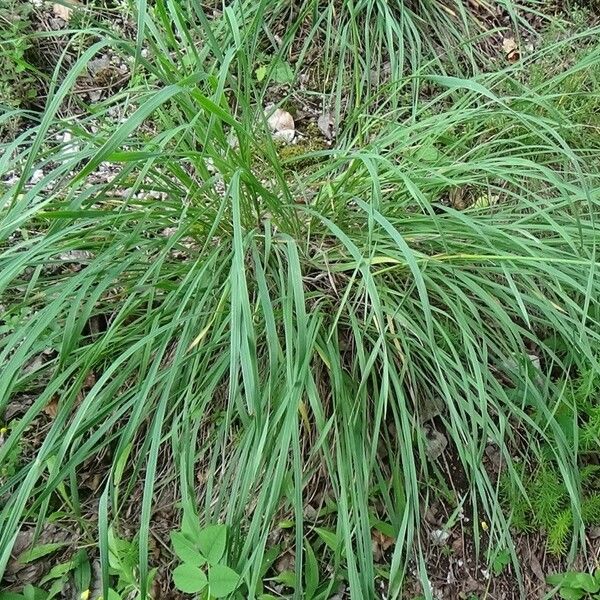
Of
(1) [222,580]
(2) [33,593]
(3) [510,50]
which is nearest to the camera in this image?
(1) [222,580]

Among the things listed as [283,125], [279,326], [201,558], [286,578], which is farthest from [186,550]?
[283,125]

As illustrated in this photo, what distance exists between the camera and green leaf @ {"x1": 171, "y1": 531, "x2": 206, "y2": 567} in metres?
1.18

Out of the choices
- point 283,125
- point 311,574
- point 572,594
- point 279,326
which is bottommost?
point 572,594

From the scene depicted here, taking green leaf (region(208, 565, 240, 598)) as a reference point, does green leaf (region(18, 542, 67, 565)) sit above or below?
below

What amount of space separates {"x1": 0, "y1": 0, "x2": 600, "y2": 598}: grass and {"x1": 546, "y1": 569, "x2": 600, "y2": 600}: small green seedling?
3.2 inches

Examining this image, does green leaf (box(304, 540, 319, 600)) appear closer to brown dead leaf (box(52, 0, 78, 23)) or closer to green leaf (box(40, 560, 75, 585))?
green leaf (box(40, 560, 75, 585))

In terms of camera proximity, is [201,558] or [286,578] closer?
[201,558]

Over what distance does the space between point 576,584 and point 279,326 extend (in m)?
0.84

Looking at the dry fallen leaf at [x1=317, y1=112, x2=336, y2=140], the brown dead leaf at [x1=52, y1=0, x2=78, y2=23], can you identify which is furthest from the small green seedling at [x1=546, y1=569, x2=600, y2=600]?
the brown dead leaf at [x1=52, y1=0, x2=78, y2=23]

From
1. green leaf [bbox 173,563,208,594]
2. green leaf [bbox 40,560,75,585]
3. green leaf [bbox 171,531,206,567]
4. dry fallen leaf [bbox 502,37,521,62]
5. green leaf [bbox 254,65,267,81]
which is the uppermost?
green leaf [bbox 254,65,267,81]

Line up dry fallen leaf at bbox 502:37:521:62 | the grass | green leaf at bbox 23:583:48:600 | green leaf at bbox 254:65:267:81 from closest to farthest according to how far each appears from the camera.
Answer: the grass
green leaf at bbox 23:583:48:600
green leaf at bbox 254:65:267:81
dry fallen leaf at bbox 502:37:521:62

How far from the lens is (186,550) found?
119 cm

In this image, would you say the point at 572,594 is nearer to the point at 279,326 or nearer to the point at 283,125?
the point at 279,326

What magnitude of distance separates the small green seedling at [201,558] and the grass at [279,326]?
4 cm
